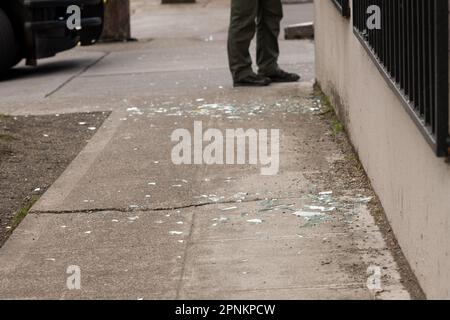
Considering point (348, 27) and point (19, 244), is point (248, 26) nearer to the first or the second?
point (348, 27)

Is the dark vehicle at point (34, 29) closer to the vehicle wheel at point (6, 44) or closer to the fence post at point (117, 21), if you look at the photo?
the vehicle wheel at point (6, 44)

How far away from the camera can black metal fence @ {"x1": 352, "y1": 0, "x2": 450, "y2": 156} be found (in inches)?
192

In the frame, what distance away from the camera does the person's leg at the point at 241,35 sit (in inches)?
473

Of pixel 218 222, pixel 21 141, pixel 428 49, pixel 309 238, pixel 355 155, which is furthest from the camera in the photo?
pixel 21 141

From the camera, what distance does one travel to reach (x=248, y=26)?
12133 millimetres

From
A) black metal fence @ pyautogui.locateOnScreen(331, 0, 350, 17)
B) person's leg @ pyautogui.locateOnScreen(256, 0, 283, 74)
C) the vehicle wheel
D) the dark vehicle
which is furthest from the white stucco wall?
the vehicle wheel

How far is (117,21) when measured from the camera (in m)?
17.5

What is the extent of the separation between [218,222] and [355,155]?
1.85 metres

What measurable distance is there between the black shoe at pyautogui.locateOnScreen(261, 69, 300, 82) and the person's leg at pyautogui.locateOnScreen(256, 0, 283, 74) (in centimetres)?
5

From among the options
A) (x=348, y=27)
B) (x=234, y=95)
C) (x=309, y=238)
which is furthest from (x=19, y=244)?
(x=234, y=95)
